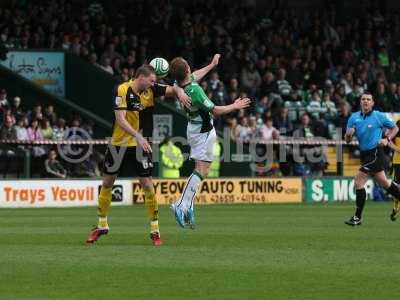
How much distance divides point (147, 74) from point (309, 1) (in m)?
27.2

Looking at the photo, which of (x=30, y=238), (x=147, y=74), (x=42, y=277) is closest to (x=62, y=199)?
(x=30, y=238)

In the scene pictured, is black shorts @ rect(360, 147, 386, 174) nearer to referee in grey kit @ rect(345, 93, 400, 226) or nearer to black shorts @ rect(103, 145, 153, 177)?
referee in grey kit @ rect(345, 93, 400, 226)

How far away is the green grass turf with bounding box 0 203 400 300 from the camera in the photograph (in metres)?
10.0

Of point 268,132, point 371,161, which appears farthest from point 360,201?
point 268,132

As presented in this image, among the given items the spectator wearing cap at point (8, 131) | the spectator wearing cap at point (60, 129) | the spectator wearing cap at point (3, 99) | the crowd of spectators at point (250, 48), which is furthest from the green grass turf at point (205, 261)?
the crowd of spectators at point (250, 48)

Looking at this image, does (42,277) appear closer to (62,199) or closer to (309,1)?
(62,199)

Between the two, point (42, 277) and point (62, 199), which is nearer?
point (42, 277)

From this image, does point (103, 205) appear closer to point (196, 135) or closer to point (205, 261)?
point (196, 135)

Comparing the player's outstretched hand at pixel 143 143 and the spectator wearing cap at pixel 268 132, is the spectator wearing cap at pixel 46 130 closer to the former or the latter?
the spectator wearing cap at pixel 268 132

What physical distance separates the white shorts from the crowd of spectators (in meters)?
14.8

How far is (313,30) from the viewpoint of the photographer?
36.5 meters

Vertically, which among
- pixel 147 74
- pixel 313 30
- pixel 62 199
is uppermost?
pixel 313 30

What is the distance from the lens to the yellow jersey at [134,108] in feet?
46.1

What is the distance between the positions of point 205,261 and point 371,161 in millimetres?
7576
